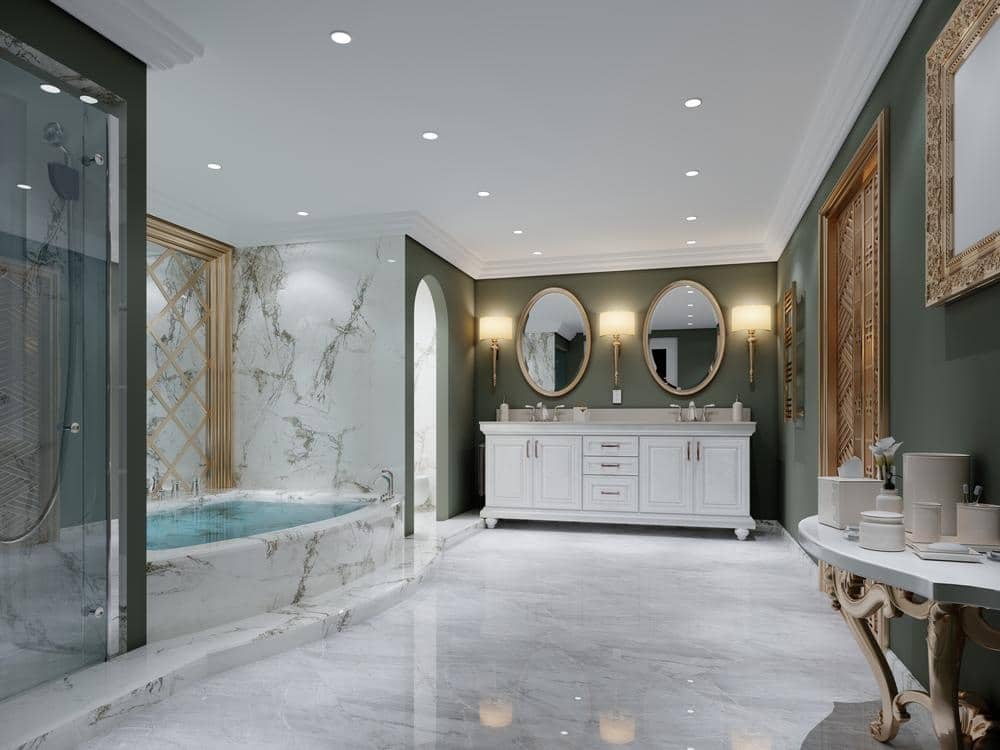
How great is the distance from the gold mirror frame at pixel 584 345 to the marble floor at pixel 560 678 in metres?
2.55

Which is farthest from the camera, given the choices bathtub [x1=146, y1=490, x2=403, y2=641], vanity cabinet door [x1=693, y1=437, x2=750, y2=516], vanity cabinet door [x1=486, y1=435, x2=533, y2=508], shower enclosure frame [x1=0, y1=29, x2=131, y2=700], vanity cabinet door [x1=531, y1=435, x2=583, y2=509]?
vanity cabinet door [x1=486, y1=435, x2=533, y2=508]

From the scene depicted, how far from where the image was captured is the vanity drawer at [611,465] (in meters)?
5.67

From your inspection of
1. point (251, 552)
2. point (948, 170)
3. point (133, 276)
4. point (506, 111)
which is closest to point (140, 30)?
point (133, 276)

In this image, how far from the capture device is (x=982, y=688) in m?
1.92

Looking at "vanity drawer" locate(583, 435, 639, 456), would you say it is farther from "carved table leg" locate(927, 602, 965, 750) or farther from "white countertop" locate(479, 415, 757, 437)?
"carved table leg" locate(927, 602, 965, 750)

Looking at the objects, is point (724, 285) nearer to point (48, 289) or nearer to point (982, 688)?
point (982, 688)

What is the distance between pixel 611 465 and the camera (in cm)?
570

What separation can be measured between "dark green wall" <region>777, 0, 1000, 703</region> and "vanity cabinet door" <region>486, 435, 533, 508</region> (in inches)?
136

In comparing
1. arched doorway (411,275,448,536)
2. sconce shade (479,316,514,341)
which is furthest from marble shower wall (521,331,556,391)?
arched doorway (411,275,448,536)

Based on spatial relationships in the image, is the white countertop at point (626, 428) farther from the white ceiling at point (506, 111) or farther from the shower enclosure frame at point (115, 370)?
the shower enclosure frame at point (115, 370)

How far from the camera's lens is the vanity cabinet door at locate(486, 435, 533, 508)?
232 inches

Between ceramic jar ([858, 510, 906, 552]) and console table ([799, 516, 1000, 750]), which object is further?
ceramic jar ([858, 510, 906, 552])

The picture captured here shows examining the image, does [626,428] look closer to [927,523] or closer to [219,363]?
[219,363]

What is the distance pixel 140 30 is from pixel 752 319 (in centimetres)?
492
